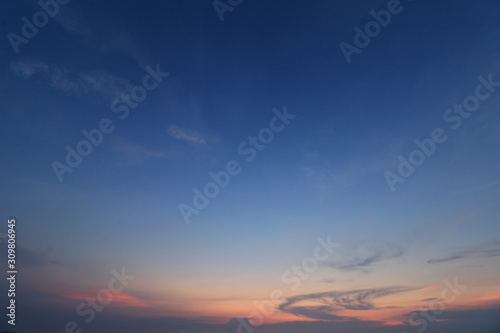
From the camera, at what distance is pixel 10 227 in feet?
188

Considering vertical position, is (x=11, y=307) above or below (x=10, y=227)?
below

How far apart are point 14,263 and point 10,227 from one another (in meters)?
2.36

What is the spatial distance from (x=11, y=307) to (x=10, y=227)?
5.18 meters

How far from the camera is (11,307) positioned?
57.3 metres

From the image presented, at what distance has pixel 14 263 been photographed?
2240 inches

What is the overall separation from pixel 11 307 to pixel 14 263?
9.66 feet
